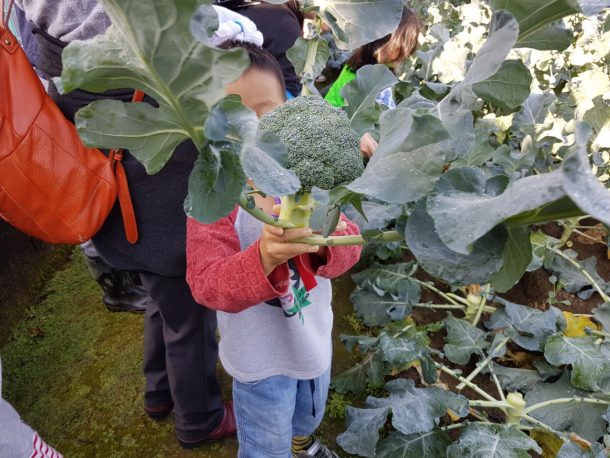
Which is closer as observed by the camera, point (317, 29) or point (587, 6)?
point (587, 6)

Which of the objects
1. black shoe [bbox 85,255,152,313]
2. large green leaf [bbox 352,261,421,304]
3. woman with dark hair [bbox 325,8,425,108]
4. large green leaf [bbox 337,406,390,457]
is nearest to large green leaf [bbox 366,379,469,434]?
large green leaf [bbox 337,406,390,457]

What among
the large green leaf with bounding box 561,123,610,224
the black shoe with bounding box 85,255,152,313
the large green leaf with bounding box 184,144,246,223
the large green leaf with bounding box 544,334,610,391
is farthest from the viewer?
the black shoe with bounding box 85,255,152,313

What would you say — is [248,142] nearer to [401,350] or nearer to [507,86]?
[507,86]

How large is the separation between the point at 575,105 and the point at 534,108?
16 cm

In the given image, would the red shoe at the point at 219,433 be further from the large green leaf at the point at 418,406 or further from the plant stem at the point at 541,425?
the plant stem at the point at 541,425

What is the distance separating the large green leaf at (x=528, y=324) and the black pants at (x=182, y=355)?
0.90 m

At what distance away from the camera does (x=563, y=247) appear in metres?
1.93

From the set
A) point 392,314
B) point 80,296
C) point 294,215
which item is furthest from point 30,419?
point 294,215

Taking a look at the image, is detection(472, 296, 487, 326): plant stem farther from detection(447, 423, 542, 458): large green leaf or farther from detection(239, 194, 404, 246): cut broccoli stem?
detection(239, 194, 404, 246): cut broccoli stem

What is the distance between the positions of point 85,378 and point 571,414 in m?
1.52

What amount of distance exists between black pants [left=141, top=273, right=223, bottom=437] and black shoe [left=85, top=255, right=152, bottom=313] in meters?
0.17

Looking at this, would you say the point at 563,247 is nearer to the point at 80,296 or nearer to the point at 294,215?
the point at 294,215

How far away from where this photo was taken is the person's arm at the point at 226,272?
723mm

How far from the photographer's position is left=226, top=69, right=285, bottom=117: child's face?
801 mm
